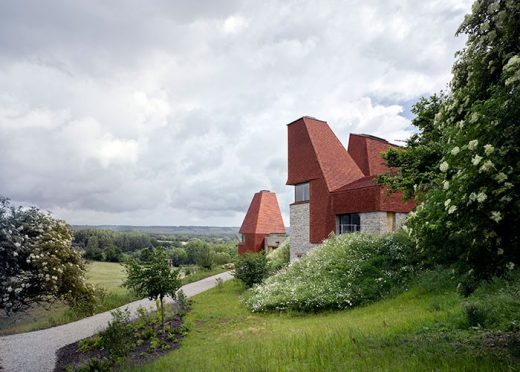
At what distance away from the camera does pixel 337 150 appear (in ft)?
86.4

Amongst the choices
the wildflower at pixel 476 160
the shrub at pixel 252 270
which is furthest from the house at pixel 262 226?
the wildflower at pixel 476 160

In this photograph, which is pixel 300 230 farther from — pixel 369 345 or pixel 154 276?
pixel 369 345

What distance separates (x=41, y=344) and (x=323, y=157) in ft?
64.2

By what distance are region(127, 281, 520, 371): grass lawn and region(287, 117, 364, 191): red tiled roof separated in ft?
42.2

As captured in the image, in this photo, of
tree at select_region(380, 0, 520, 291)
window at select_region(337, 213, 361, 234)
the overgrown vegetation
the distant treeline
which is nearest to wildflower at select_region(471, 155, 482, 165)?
tree at select_region(380, 0, 520, 291)

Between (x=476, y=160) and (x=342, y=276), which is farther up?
(x=476, y=160)

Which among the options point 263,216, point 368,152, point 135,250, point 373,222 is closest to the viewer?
point 135,250

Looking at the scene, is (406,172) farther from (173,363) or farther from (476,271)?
(173,363)

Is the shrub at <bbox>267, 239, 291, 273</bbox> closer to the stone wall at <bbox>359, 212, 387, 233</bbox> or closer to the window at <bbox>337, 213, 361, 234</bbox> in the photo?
the window at <bbox>337, 213, 361, 234</bbox>

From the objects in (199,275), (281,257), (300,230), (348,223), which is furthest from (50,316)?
(348,223)

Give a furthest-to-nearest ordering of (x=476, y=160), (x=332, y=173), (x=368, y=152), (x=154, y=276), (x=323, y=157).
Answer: (x=368, y=152), (x=323, y=157), (x=332, y=173), (x=154, y=276), (x=476, y=160)

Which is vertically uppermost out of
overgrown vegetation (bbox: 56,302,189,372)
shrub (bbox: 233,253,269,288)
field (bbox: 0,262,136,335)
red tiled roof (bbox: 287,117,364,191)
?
red tiled roof (bbox: 287,117,364,191)

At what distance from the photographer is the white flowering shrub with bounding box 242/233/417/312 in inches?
561

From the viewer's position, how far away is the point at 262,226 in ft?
124
